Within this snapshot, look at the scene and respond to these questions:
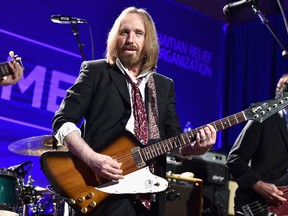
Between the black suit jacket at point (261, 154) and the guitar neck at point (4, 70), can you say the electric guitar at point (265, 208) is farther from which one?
the guitar neck at point (4, 70)

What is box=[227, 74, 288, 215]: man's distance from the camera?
4.59m

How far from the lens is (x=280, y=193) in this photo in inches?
177

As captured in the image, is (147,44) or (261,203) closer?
(147,44)

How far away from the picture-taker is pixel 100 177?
3088 mm

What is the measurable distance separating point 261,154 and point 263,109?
1311 mm

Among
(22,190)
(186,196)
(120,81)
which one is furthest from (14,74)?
(186,196)

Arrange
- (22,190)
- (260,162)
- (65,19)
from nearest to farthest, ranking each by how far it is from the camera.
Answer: (22,190) < (260,162) < (65,19)

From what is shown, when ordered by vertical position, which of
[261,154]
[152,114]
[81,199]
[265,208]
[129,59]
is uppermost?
[129,59]

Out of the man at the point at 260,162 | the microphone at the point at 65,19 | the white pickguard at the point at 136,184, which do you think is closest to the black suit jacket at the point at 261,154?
the man at the point at 260,162

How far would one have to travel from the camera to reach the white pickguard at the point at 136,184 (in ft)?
9.98

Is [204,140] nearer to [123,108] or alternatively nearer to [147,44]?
[123,108]

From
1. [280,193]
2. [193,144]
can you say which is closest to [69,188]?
[193,144]

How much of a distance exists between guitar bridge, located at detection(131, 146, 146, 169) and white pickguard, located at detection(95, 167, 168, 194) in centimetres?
5

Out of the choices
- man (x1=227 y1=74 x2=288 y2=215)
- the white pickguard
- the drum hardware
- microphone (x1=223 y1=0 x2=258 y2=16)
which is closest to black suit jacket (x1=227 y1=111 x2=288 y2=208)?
man (x1=227 y1=74 x2=288 y2=215)
